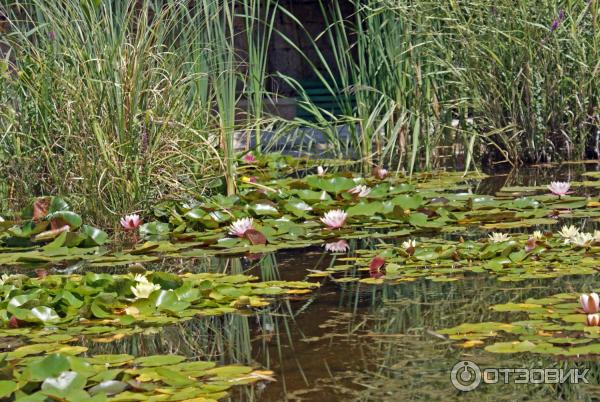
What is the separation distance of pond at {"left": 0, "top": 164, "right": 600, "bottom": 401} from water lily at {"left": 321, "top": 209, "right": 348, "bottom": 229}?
0.18 feet

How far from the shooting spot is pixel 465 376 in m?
2.70

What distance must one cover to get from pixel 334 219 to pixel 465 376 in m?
2.23

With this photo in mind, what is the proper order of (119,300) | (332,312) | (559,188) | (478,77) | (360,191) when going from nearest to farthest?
(332,312), (119,300), (559,188), (360,191), (478,77)

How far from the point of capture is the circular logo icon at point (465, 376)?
264cm

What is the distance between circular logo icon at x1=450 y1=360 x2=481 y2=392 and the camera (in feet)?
8.66

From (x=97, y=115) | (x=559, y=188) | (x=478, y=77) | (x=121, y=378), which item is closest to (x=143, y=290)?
(x=121, y=378)

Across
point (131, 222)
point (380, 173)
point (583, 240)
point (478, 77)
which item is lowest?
point (380, 173)

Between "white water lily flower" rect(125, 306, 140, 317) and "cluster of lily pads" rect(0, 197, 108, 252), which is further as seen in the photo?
"cluster of lily pads" rect(0, 197, 108, 252)

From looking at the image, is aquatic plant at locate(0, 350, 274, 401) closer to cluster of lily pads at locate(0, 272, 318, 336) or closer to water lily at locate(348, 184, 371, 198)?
cluster of lily pads at locate(0, 272, 318, 336)

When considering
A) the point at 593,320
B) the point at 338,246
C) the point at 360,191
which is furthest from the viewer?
the point at 360,191

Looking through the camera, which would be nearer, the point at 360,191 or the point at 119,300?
the point at 119,300

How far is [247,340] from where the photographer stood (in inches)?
126

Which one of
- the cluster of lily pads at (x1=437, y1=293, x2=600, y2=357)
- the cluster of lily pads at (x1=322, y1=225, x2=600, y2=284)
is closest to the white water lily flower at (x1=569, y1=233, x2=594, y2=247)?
the cluster of lily pads at (x1=322, y1=225, x2=600, y2=284)

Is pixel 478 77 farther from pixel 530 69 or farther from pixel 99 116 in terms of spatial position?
pixel 99 116
